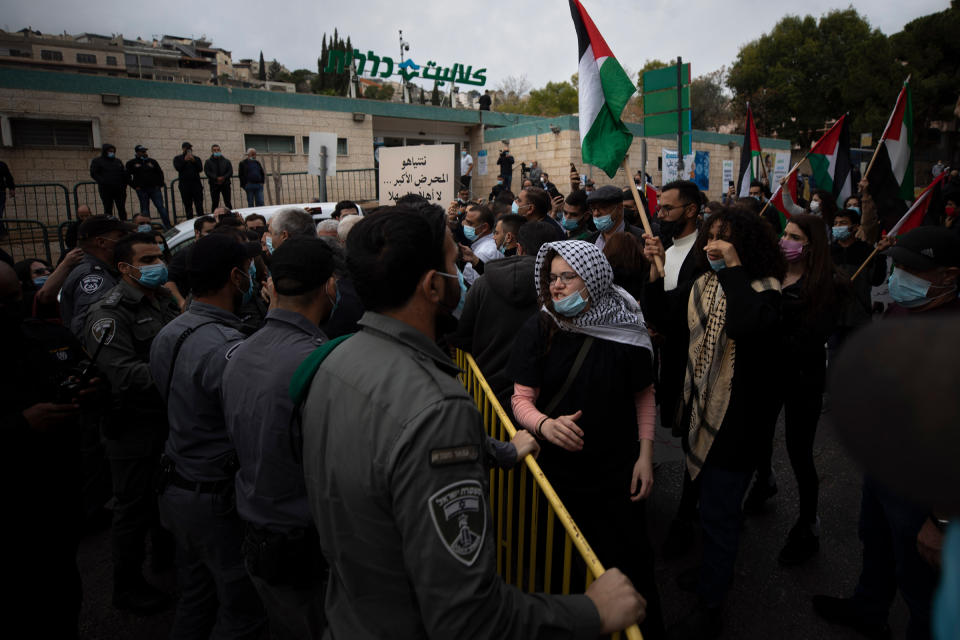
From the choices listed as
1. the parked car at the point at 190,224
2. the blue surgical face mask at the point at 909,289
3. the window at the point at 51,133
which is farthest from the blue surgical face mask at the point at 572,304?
the window at the point at 51,133

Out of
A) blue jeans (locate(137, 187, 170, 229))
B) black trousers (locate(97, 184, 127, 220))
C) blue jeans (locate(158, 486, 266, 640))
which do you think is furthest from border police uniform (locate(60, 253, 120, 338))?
blue jeans (locate(137, 187, 170, 229))

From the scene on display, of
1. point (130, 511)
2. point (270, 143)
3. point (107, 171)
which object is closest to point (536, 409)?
point (130, 511)

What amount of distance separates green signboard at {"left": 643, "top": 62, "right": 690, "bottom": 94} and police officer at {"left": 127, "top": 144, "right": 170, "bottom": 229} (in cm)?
1097

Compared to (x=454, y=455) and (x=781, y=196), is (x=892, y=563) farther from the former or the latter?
(x=781, y=196)

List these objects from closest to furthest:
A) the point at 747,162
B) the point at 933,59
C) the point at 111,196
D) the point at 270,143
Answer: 1. the point at 747,162
2. the point at 111,196
3. the point at 270,143
4. the point at 933,59

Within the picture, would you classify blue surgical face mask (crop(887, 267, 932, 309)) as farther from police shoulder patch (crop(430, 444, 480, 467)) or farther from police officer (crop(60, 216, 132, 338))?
police officer (crop(60, 216, 132, 338))

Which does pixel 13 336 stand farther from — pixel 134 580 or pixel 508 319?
pixel 508 319

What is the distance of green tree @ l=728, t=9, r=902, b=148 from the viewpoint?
39.3 meters

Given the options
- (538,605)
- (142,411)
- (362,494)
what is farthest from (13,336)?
(538,605)

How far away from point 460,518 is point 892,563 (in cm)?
260

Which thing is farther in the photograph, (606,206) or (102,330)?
(606,206)

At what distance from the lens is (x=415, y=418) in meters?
1.20

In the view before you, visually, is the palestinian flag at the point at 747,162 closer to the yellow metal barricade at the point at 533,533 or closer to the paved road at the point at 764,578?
the paved road at the point at 764,578

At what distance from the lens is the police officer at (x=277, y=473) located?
1.85 meters
